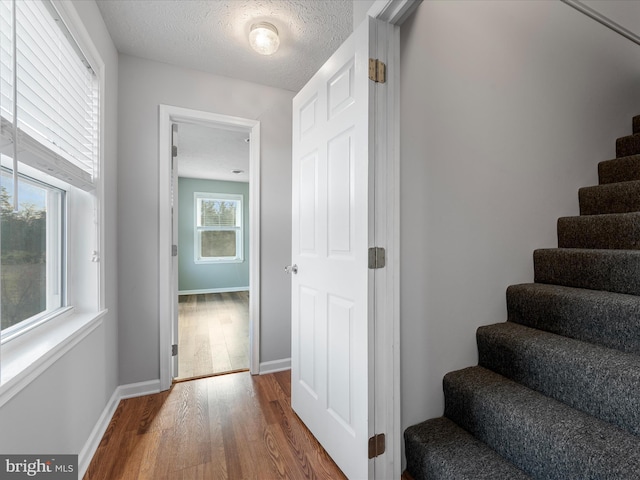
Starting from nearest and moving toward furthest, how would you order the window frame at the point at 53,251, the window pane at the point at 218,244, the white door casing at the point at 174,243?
1. the window frame at the point at 53,251
2. the white door casing at the point at 174,243
3. the window pane at the point at 218,244

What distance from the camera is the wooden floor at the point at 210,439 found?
1388mm

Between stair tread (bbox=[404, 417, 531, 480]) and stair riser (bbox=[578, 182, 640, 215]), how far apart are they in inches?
59.3

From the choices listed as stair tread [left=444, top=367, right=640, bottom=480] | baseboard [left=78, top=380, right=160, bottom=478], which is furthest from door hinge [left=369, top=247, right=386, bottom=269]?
baseboard [left=78, top=380, right=160, bottom=478]

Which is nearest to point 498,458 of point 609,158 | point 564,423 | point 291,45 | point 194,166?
point 564,423

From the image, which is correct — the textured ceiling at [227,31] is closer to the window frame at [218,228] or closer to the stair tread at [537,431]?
the stair tread at [537,431]

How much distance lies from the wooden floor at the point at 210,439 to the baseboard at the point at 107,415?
0.03 m

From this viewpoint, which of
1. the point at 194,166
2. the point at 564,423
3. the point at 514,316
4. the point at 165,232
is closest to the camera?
the point at 564,423

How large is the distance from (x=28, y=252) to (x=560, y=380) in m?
2.21

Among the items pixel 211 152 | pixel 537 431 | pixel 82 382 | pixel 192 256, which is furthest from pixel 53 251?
pixel 192 256

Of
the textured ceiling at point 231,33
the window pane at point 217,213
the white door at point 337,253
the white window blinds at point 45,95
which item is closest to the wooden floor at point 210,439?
the white door at point 337,253

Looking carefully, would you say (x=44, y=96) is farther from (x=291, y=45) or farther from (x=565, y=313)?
(x=565, y=313)

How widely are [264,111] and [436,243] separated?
6.16 ft

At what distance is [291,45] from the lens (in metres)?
2.00

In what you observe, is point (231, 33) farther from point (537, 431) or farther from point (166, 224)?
point (537, 431)
